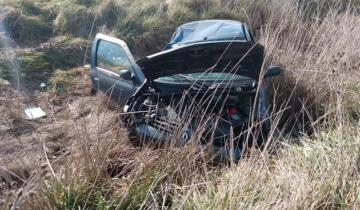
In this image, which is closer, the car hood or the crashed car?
the crashed car

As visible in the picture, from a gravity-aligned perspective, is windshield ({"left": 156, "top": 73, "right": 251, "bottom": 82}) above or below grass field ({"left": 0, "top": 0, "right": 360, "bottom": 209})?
above

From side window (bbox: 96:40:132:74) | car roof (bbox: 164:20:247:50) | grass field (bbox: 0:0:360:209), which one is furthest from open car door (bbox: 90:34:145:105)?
car roof (bbox: 164:20:247:50)

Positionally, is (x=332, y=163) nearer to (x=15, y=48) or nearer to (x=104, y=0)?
(x=15, y=48)

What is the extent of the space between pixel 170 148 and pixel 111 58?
2221 millimetres

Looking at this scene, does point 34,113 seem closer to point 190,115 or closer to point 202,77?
point 202,77

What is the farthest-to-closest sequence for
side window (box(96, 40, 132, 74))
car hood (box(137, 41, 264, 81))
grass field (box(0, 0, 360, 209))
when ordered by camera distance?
side window (box(96, 40, 132, 74)) < car hood (box(137, 41, 264, 81)) < grass field (box(0, 0, 360, 209))

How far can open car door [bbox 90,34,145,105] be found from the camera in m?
4.87

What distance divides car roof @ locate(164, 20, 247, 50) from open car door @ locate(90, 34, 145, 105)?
2.75ft

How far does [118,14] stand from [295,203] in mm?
7119

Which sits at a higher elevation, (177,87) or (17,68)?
(177,87)

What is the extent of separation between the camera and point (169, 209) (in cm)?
331

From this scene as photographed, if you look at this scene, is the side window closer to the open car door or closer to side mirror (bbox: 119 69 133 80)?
the open car door

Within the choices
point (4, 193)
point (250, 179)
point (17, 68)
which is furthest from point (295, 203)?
point (17, 68)

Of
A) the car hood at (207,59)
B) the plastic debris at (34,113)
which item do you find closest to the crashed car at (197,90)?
the car hood at (207,59)
